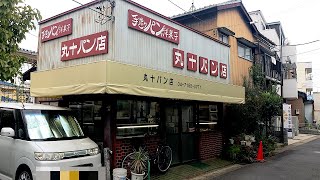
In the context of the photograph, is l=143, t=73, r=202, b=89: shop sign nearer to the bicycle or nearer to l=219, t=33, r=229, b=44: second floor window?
the bicycle

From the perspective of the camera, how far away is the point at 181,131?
39.5 ft

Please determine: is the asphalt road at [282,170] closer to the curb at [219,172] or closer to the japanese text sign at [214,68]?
the curb at [219,172]

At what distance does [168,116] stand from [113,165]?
3461 mm

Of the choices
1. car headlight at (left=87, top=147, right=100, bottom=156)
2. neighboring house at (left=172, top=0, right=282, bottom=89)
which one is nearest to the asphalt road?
car headlight at (left=87, top=147, right=100, bottom=156)

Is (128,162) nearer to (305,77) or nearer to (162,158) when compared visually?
(162,158)

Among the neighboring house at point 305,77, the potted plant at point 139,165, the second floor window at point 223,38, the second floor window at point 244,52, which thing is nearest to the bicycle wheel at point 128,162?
the potted plant at point 139,165

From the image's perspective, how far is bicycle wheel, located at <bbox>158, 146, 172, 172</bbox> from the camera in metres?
10.1

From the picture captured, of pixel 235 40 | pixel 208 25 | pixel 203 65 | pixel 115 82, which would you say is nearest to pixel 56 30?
pixel 115 82

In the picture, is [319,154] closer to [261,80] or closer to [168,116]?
[261,80]

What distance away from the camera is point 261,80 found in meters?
18.5

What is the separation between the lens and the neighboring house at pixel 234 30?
55.9 feet

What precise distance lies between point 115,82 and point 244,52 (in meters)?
13.5

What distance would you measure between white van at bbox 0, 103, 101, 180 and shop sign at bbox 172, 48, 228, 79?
444cm

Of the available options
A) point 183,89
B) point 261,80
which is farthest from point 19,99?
point 261,80
